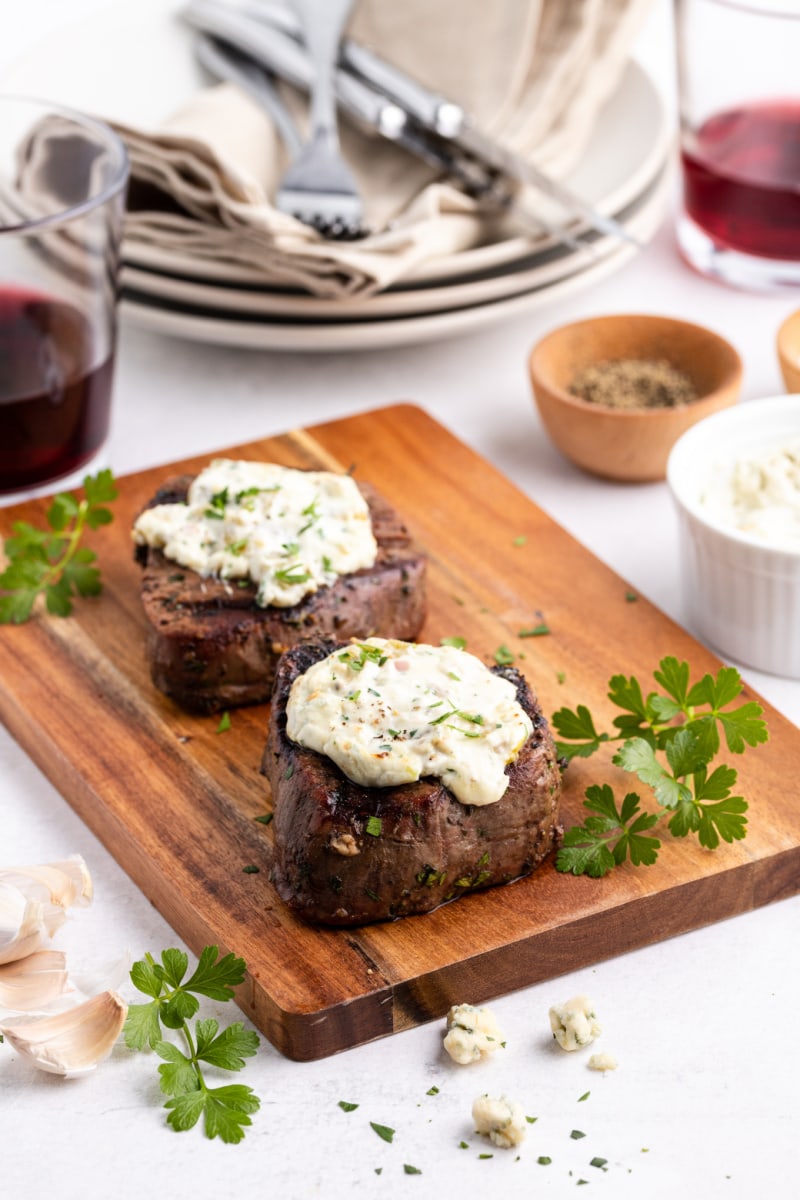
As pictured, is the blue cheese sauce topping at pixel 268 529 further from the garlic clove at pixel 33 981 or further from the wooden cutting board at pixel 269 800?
the garlic clove at pixel 33 981

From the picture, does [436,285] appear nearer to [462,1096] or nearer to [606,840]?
[606,840]

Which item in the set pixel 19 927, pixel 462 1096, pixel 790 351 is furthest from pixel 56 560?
pixel 790 351

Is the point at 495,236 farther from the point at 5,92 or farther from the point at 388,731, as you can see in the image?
the point at 388,731

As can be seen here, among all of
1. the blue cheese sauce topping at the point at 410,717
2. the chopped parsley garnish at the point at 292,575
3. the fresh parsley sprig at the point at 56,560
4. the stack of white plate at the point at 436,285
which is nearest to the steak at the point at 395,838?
the blue cheese sauce topping at the point at 410,717

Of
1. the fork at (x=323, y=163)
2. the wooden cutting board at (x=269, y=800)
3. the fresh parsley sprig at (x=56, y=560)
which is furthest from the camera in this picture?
the fork at (x=323, y=163)

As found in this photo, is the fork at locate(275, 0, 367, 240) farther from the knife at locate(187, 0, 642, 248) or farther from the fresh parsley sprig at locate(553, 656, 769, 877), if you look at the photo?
the fresh parsley sprig at locate(553, 656, 769, 877)
